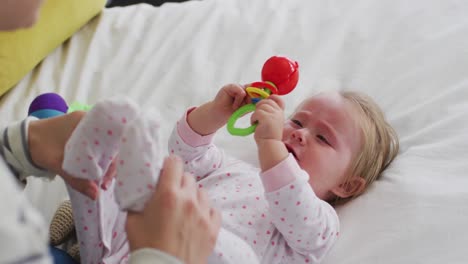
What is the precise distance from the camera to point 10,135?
2.36 ft

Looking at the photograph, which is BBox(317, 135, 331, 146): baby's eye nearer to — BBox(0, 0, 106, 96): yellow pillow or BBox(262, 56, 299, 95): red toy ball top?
BBox(262, 56, 299, 95): red toy ball top

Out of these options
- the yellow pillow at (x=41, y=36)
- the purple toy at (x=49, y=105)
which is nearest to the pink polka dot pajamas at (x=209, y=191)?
the purple toy at (x=49, y=105)

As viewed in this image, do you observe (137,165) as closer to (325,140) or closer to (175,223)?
→ (175,223)

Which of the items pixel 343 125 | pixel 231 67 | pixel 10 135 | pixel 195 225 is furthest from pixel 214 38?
pixel 195 225

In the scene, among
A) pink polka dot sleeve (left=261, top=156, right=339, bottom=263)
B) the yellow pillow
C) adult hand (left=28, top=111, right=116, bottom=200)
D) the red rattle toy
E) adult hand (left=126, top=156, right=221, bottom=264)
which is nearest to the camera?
adult hand (left=126, top=156, right=221, bottom=264)

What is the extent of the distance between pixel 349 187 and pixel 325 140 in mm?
104

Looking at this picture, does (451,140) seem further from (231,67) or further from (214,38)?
(214,38)

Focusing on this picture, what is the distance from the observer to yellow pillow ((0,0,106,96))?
1226 millimetres

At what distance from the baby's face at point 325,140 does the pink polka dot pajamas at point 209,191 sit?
92 mm

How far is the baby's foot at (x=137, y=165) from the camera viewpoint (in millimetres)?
566

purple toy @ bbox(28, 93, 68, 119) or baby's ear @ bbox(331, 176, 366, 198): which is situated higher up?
purple toy @ bbox(28, 93, 68, 119)

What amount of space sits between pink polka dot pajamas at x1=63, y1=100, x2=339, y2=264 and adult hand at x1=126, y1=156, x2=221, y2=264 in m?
0.02

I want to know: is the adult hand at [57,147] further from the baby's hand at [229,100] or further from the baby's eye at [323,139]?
the baby's eye at [323,139]

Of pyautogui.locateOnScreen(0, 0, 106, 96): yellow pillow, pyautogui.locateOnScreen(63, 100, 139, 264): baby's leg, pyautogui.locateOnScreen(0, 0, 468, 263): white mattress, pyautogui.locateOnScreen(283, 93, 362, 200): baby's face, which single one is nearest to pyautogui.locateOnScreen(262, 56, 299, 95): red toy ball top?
pyautogui.locateOnScreen(283, 93, 362, 200): baby's face
